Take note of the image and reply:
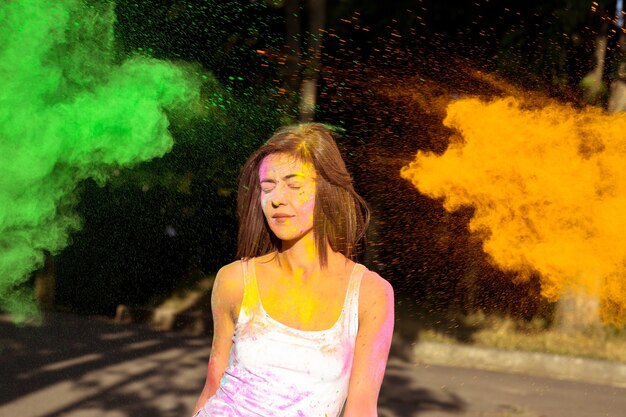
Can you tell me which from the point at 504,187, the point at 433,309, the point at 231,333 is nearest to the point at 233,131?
the point at 504,187

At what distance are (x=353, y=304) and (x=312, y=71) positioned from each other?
6.89 metres

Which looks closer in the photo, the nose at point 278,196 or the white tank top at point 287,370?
the white tank top at point 287,370

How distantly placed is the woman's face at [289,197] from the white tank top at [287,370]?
0.27 metres

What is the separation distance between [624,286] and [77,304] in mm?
10311

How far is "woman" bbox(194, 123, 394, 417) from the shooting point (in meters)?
2.61

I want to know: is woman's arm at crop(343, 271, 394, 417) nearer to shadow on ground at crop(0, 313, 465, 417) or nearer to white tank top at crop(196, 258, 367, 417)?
white tank top at crop(196, 258, 367, 417)

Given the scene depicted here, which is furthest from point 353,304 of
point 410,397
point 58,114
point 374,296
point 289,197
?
point 410,397

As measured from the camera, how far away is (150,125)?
394 cm

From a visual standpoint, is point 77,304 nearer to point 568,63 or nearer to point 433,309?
point 433,309

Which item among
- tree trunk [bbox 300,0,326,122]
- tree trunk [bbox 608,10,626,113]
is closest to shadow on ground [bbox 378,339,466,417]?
tree trunk [bbox 300,0,326,122]

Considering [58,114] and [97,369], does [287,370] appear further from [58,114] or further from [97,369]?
[97,369]

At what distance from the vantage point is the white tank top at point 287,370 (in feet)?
8.50

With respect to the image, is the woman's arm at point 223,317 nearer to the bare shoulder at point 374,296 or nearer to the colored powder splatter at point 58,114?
the bare shoulder at point 374,296

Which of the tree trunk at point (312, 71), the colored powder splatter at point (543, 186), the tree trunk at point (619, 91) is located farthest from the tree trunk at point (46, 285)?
the colored powder splatter at point (543, 186)
